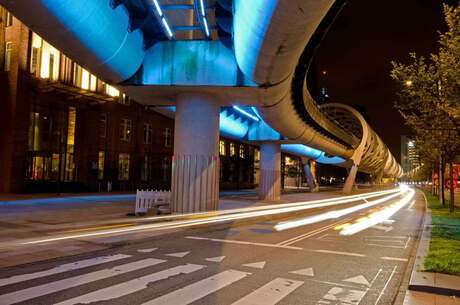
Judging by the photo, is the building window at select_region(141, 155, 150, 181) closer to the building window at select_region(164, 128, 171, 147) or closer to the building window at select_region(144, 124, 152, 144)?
the building window at select_region(144, 124, 152, 144)

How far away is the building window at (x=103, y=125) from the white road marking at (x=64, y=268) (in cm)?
3049

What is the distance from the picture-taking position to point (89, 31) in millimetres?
12523

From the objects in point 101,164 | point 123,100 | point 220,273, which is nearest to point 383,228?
point 220,273

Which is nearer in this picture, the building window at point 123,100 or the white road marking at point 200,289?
the white road marking at point 200,289

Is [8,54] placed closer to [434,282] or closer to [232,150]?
[434,282]

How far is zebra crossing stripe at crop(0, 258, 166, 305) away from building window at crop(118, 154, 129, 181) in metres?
33.2

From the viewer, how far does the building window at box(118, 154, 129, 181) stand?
41.7 metres

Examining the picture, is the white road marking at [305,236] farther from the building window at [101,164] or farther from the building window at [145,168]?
the building window at [145,168]

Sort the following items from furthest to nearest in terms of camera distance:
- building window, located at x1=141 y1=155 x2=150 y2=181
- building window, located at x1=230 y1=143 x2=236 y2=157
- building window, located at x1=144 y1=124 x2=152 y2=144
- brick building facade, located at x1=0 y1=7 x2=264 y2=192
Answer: building window, located at x1=230 y1=143 x2=236 y2=157
building window, located at x1=144 y1=124 x2=152 y2=144
building window, located at x1=141 y1=155 x2=150 y2=181
brick building facade, located at x1=0 y1=7 x2=264 y2=192

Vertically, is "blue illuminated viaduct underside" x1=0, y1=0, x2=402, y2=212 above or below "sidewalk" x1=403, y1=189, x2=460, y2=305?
above

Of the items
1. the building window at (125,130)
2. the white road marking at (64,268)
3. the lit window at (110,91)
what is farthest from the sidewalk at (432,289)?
the building window at (125,130)

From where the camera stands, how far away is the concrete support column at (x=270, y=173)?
3609cm

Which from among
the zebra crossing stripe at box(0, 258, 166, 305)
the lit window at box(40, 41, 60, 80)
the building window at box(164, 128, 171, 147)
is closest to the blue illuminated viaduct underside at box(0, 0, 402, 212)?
the zebra crossing stripe at box(0, 258, 166, 305)

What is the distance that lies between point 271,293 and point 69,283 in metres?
3.34
